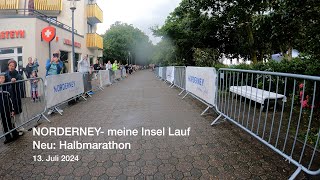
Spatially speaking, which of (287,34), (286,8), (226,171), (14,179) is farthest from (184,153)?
(287,34)

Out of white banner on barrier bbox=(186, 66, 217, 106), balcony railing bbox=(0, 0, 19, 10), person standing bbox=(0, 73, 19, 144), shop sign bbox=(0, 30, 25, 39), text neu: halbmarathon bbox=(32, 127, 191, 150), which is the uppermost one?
balcony railing bbox=(0, 0, 19, 10)

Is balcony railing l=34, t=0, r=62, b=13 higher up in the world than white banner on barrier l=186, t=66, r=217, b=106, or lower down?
higher up

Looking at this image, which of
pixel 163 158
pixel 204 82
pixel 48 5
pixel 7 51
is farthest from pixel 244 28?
pixel 48 5

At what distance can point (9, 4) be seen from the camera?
60.9ft

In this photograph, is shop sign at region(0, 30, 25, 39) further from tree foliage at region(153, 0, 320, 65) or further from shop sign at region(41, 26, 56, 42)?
tree foliage at region(153, 0, 320, 65)

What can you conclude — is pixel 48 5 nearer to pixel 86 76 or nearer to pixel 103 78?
pixel 103 78

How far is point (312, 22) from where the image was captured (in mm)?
5680

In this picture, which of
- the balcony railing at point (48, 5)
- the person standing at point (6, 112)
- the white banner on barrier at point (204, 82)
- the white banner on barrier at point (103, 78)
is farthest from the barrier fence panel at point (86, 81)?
the balcony railing at point (48, 5)

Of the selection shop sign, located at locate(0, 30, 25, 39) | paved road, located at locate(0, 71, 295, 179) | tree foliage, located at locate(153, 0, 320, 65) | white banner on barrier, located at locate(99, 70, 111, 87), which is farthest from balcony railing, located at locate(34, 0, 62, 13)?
paved road, located at locate(0, 71, 295, 179)

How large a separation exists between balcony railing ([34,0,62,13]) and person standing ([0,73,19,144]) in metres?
17.0

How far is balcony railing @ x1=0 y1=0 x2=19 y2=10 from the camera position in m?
18.4

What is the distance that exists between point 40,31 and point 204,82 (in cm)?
1044

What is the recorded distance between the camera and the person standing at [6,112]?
473cm

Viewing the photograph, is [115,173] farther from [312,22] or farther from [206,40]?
[206,40]
